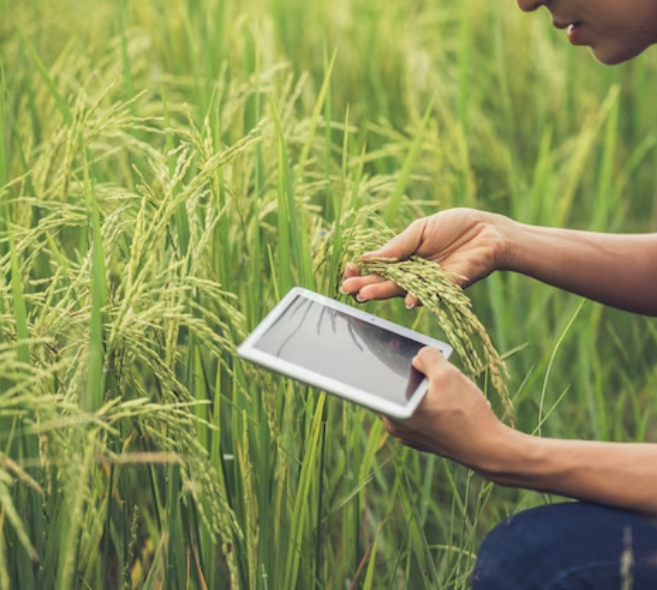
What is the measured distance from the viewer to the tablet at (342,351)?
139 centimetres

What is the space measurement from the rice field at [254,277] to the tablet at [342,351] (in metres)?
0.08

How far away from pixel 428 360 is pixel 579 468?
0.80 feet

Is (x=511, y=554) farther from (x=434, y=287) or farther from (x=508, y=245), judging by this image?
(x=508, y=245)

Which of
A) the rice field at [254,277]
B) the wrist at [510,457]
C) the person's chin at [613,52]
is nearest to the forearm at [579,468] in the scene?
the wrist at [510,457]

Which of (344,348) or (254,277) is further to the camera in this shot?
(254,277)

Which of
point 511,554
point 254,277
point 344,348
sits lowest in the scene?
point 511,554

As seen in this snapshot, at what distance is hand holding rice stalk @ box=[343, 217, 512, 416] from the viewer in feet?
4.82

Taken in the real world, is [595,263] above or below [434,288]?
below

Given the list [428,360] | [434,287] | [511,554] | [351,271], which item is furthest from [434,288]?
[511,554]

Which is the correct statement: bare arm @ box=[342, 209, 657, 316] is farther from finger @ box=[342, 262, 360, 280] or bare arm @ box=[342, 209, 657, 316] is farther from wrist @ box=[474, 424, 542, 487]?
wrist @ box=[474, 424, 542, 487]

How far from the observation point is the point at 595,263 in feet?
6.35

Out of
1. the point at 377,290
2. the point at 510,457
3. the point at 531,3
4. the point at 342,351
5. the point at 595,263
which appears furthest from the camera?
the point at 595,263

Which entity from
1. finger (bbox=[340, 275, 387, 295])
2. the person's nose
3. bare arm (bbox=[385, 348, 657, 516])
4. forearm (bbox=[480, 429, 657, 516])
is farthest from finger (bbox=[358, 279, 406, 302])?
the person's nose

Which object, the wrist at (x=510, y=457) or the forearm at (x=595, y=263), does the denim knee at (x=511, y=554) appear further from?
the forearm at (x=595, y=263)
